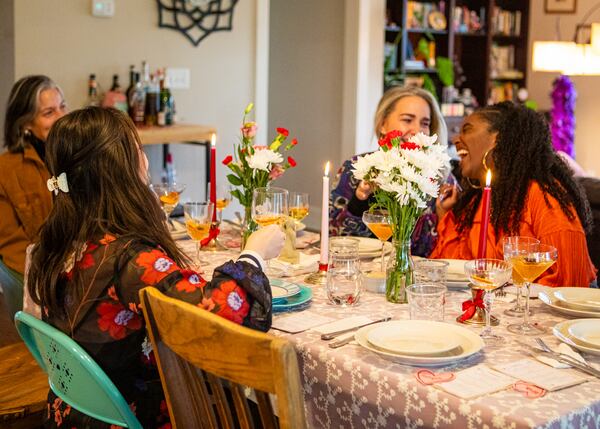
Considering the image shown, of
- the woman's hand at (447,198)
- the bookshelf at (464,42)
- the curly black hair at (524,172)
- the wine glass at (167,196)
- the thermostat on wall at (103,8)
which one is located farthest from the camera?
the bookshelf at (464,42)

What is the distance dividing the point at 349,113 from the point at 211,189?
375cm

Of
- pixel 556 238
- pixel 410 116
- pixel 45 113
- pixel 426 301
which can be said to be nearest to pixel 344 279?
pixel 426 301

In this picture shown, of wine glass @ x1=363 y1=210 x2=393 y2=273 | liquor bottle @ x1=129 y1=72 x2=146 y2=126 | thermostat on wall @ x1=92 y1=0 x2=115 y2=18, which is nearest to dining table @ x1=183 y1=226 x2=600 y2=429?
wine glass @ x1=363 y1=210 x2=393 y2=273

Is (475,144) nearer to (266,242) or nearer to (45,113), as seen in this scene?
(266,242)

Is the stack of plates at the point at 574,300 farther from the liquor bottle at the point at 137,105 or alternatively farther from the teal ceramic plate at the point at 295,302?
the liquor bottle at the point at 137,105

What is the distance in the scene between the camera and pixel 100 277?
1696mm

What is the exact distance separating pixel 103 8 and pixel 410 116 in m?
2.15

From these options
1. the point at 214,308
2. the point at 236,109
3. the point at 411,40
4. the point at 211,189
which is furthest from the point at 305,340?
the point at 411,40

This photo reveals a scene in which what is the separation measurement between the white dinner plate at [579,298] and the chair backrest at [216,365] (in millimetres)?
921

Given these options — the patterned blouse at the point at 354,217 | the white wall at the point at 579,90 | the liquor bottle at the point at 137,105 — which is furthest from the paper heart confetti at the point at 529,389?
the white wall at the point at 579,90

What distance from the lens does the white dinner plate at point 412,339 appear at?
1.62 meters

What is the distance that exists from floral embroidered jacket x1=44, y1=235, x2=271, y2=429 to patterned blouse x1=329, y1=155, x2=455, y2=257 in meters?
1.19

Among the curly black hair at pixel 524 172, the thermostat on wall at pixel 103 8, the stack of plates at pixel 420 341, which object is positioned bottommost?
the stack of plates at pixel 420 341

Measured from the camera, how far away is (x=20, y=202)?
10.3 feet
